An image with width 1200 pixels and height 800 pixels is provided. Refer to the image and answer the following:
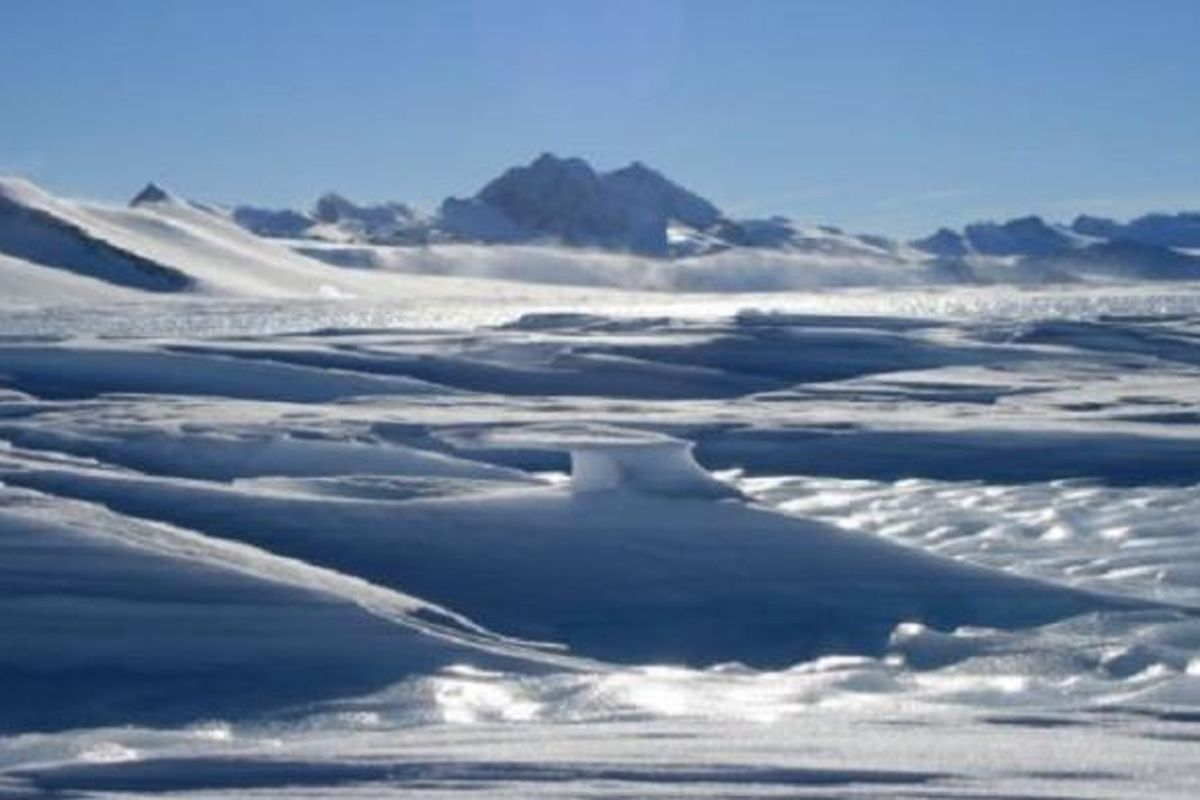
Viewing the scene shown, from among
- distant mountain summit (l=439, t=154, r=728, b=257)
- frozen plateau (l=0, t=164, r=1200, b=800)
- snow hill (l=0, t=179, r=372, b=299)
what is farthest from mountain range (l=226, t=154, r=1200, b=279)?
frozen plateau (l=0, t=164, r=1200, b=800)

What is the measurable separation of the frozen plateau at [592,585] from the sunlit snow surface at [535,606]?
0.06 feet

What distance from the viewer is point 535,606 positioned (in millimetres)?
7262

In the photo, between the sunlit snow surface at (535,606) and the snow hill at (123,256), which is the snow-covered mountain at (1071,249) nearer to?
the snow hill at (123,256)

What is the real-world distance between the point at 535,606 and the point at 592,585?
0.29m

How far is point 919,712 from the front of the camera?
5.67m

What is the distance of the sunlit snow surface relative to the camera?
15.1ft

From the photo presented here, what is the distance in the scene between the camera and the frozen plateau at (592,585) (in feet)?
15.4

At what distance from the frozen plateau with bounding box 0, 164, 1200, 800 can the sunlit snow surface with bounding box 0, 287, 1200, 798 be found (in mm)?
19

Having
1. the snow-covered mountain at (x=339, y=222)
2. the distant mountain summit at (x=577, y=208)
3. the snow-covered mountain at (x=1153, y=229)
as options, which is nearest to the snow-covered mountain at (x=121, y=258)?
the snow-covered mountain at (x=339, y=222)

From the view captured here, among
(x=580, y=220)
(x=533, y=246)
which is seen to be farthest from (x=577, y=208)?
(x=533, y=246)

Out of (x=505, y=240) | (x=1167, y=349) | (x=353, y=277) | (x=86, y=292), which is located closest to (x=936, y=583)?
(x=1167, y=349)

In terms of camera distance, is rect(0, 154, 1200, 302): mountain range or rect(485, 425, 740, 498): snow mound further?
rect(0, 154, 1200, 302): mountain range

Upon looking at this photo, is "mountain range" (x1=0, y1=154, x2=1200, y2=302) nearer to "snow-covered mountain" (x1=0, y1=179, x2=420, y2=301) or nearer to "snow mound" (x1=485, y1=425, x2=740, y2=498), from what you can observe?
"snow-covered mountain" (x1=0, y1=179, x2=420, y2=301)

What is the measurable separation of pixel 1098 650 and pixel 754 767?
8.25 ft
